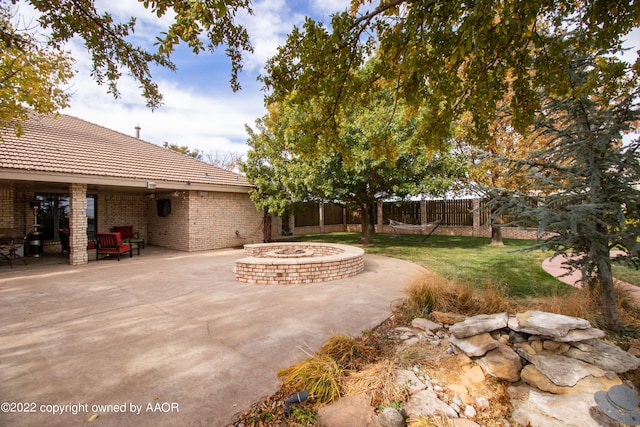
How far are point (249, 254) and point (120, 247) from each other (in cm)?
449

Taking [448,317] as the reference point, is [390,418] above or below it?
below

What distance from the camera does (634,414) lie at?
1.80m

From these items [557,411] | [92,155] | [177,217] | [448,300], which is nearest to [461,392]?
[557,411]

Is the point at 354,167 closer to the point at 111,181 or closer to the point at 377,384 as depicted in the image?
the point at 377,384

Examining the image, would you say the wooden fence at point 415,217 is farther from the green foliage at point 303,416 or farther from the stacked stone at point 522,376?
the green foliage at point 303,416

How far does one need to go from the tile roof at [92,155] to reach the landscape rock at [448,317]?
1026cm

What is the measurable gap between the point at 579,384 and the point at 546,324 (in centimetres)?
57

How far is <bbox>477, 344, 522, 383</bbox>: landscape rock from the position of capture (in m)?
2.67

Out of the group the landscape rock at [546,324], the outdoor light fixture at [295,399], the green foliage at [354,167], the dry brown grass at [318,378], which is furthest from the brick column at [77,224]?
the landscape rock at [546,324]

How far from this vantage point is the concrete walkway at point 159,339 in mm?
2406

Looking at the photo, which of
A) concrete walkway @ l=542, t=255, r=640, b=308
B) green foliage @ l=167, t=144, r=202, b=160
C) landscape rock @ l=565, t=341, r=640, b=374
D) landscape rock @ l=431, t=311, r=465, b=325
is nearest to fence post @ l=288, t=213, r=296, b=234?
concrete walkway @ l=542, t=255, r=640, b=308

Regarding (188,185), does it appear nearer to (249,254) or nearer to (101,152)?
(101,152)

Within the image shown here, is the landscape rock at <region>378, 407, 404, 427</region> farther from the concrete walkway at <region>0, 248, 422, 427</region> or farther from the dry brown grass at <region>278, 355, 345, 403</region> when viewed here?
the concrete walkway at <region>0, 248, 422, 427</region>

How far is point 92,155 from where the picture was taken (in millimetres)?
10180
